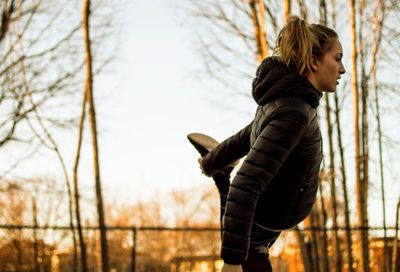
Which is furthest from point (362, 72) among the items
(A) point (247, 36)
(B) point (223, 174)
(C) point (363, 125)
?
(B) point (223, 174)

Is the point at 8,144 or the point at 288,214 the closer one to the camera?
the point at 288,214

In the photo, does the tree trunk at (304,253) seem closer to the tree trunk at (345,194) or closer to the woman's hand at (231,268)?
the tree trunk at (345,194)

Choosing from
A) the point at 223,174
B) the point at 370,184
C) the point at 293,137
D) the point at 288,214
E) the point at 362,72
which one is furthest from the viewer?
the point at 370,184

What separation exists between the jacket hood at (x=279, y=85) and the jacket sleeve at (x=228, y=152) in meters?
0.22

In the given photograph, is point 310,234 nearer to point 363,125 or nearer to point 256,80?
point 363,125

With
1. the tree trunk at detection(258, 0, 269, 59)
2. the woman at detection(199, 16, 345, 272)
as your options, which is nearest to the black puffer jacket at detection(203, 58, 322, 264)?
the woman at detection(199, 16, 345, 272)

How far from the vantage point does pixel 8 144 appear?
1065cm

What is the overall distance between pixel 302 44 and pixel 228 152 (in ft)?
1.64

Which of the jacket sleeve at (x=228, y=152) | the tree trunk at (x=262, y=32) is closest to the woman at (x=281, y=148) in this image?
the jacket sleeve at (x=228, y=152)

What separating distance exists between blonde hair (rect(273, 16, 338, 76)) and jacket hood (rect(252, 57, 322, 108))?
0.11 ft

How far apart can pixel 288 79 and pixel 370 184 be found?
425 inches

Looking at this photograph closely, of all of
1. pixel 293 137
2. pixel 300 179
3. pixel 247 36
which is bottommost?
pixel 300 179

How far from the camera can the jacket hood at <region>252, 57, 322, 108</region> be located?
171 cm

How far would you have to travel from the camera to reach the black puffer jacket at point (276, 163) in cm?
166
